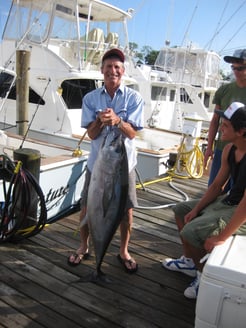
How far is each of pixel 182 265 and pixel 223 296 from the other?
4.25 ft

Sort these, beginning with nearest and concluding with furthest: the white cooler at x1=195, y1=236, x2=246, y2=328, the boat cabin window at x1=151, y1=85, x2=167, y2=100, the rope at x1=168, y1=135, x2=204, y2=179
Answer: the white cooler at x1=195, y1=236, x2=246, y2=328 → the rope at x1=168, y1=135, x2=204, y2=179 → the boat cabin window at x1=151, y1=85, x2=167, y2=100

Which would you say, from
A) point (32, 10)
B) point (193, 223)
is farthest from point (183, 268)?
point (32, 10)

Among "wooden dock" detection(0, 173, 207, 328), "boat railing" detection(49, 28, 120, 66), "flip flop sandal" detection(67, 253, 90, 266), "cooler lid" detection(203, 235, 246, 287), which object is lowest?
"wooden dock" detection(0, 173, 207, 328)

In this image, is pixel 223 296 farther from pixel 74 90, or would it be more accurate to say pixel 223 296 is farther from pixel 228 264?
pixel 74 90

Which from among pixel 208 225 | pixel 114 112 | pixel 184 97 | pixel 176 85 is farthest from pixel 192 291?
pixel 184 97

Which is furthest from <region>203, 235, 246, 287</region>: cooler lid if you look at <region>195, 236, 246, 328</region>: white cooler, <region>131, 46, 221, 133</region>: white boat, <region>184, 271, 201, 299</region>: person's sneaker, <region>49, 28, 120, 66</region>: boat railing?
<region>131, 46, 221, 133</region>: white boat

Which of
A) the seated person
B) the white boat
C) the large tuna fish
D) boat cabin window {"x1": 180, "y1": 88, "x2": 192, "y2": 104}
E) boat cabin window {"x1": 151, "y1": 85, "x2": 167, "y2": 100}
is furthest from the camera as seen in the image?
boat cabin window {"x1": 180, "y1": 88, "x2": 192, "y2": 104}

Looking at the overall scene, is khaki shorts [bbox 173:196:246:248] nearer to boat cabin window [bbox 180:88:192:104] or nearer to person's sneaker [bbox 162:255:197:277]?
person's sneaker [bbox 162:255:197:277]

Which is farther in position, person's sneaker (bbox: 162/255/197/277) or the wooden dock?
person's sneaker (bbox: 162/255/197/277)

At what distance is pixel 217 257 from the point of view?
194 cm

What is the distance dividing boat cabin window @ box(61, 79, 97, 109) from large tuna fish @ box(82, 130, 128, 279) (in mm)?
6072

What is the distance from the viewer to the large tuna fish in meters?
2.43

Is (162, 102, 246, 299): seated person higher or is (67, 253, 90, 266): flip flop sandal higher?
(162, 102, 246, 299): seated person

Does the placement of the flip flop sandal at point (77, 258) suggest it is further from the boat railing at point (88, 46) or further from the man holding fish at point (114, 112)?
the boat railing at point (88, 46)
